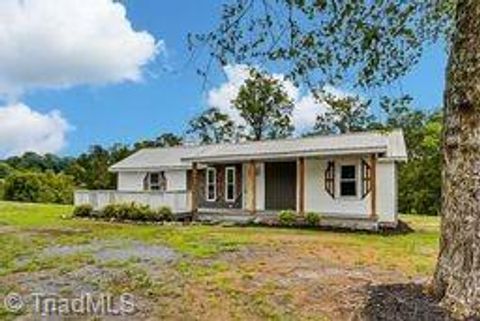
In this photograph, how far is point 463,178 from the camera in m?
9.21

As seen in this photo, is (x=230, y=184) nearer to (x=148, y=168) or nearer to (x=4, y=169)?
(x=148, y=168)

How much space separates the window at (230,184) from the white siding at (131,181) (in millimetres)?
5623

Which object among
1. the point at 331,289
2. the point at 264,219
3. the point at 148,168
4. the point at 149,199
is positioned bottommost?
the point at 331,289

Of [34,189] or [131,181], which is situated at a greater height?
[131,181]

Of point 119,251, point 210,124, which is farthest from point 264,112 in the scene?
point 119,251

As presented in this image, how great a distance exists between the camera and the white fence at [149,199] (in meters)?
29.1

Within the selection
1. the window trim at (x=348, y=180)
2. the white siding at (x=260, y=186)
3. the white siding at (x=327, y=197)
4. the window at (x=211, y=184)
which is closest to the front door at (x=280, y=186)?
the white siding at (x=260, y=186)

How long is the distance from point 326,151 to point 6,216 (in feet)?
45.2

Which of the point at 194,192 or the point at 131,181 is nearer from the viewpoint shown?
the point at 194,192

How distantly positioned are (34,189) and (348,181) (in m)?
27.7

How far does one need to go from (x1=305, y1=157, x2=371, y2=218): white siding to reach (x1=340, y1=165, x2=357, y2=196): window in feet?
0.51

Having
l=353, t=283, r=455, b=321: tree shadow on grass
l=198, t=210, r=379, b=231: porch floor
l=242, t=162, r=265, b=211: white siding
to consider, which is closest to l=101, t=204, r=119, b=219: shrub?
l=198, t=210, r=379, b=231: porch floor

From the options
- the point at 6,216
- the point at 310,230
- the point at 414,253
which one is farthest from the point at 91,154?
the point at 414,253

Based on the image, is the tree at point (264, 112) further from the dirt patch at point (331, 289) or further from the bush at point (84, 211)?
the dirt patch at point (331, 289)
